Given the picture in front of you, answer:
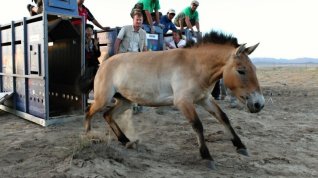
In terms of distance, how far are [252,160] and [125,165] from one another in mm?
1769

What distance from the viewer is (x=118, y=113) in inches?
225

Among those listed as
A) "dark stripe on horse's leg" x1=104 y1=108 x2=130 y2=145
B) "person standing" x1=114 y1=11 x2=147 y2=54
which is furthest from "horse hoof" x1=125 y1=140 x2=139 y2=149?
"person standing" x1=114 y1=11 x2=147 y2=54

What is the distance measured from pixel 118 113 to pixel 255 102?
7.43 feet

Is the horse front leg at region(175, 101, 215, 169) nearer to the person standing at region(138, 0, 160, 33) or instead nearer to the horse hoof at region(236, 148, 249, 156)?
the horse hoof at region(236, 148, 249, 156)

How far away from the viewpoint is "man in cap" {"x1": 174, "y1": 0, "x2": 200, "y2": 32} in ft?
31.7

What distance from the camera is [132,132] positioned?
5.96m

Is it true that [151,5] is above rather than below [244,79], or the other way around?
above

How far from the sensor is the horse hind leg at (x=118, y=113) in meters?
5.41

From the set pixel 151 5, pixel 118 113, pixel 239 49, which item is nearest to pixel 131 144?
pixel 118 113

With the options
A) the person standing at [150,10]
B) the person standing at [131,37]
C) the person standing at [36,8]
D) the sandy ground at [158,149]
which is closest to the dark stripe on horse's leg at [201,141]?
the sandy ground at [158,149]

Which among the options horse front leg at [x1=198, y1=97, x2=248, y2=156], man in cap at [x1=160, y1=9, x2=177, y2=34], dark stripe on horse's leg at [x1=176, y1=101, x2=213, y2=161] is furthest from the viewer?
man in cap at [x1=160, y1=9, x2=177, y2=34]

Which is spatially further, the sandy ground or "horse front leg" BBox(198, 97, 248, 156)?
"horse front leg" BBox(198, 97, 248, 156)

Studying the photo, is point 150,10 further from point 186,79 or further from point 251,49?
point 251,49

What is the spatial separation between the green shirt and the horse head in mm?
3951
